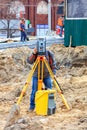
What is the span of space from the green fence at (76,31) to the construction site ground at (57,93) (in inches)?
18.9

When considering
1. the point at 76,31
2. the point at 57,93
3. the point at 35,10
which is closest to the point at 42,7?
the point at 35,10

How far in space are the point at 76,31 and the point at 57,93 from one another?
390 inches

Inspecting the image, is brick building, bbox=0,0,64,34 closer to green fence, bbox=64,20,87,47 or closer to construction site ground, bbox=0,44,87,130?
green fence, bbox=64,20,87,47

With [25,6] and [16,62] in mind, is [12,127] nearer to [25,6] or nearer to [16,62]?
[16,62]

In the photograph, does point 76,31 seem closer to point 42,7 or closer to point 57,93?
point 57,93

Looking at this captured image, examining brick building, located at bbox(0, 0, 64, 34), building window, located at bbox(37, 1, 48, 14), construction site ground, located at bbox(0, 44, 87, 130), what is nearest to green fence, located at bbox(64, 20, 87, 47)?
construction site ground, located at bbox(0, 44, 87, 130)

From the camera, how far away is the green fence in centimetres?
2303

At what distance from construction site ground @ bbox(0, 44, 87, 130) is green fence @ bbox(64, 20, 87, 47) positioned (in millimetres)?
481

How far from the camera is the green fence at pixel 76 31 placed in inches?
907

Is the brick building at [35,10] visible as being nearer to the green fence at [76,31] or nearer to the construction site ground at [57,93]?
the green fence at [76,31]

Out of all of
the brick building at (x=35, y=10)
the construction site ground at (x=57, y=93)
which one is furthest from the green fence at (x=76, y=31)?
the brick building at (x=35, y=10)

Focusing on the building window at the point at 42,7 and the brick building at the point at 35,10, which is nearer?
the brick building at the point at 35,10

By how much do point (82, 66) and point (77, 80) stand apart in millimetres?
5012

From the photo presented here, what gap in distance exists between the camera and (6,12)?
47250 millimetres
